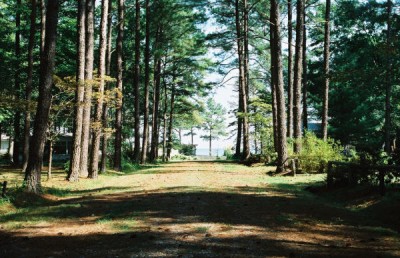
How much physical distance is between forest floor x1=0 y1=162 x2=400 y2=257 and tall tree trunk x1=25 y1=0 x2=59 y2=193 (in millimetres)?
672

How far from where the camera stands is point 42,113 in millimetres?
11352

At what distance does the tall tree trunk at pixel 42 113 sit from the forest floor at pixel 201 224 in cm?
67

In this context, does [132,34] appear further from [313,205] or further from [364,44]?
[313,205]

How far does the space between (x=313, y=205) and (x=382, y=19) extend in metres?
24.5

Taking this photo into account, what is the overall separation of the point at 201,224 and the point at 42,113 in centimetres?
681

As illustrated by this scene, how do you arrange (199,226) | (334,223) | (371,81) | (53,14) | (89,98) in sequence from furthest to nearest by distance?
(89,98) → (53,14) → (371,81) → (334,223) → (199,226)

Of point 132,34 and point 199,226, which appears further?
point 132,34

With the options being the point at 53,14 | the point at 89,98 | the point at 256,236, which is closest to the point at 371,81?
the point at 256,236

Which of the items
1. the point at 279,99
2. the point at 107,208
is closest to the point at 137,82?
the point at 279,99

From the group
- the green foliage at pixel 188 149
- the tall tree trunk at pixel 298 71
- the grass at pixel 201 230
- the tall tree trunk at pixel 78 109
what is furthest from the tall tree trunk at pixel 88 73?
the green foliage at pixel 188 149

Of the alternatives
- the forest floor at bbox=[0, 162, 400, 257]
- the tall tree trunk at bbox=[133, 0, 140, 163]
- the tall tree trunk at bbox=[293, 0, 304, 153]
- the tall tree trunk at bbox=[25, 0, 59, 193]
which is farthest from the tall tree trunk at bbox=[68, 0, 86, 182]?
the tall tree trunk at bbox=[293, 0, 304, 153]

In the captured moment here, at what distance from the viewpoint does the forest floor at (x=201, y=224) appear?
18.3ft

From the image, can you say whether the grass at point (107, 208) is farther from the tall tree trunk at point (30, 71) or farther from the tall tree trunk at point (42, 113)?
the tall tree trunk at point (30, 71)

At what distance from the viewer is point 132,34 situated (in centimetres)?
3544
